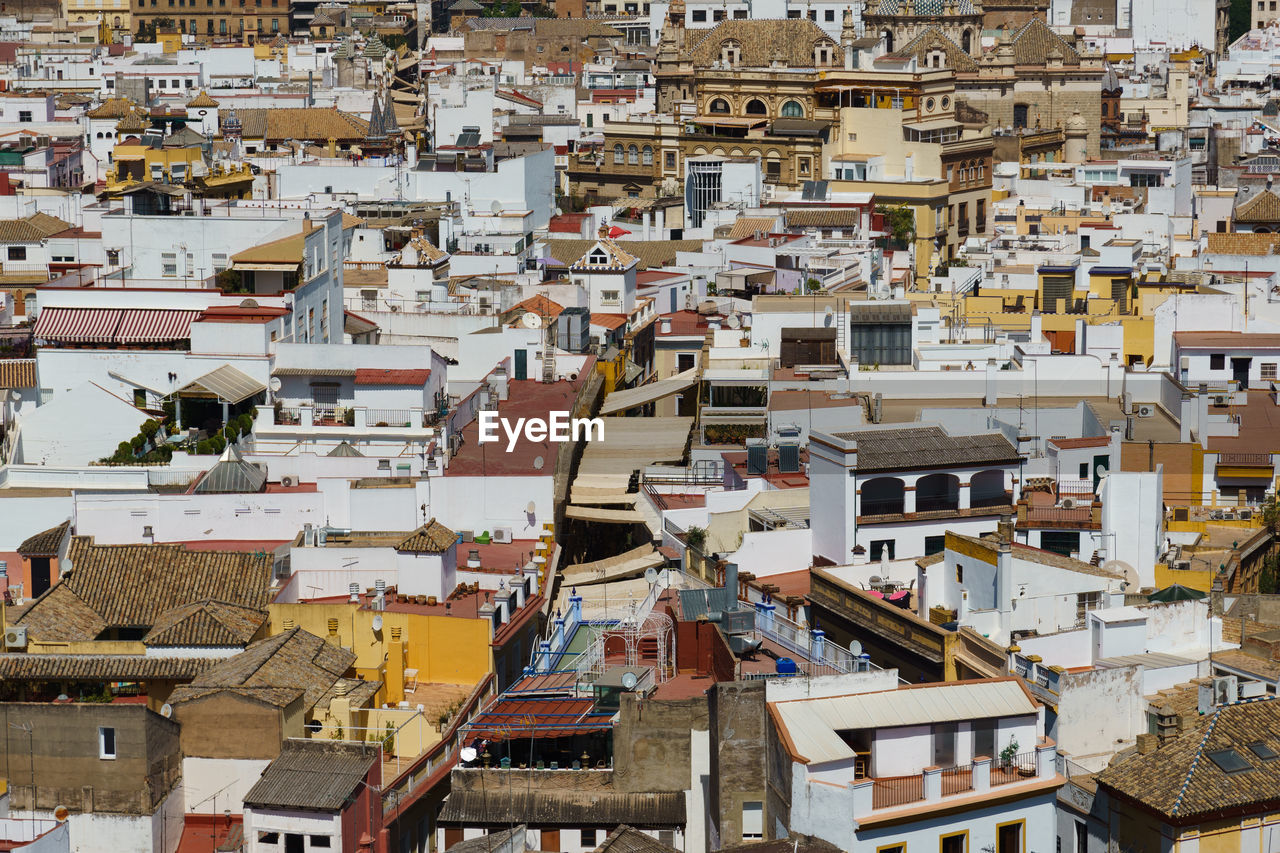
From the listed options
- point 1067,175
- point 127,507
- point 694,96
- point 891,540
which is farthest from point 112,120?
point 891,540

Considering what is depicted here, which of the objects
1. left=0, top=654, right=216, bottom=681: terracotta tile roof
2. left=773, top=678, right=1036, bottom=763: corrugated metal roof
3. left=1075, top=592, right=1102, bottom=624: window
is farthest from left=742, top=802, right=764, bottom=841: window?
left=0, top=654, right=216, bottom=681: terracotta tile roof

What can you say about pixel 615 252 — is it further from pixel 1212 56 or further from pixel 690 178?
pixel 1212 56

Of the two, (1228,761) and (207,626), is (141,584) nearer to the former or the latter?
(207,626)

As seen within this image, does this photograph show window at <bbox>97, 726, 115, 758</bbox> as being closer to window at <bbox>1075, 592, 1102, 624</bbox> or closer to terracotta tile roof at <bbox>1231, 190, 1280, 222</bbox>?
window at <bbox>1075, 592, 1102, 624</bbox>

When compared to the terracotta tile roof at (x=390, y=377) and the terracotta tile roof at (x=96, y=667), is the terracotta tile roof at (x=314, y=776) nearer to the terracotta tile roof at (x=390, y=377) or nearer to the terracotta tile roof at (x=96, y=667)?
the terracotta tile roof at (x=96, y=667)

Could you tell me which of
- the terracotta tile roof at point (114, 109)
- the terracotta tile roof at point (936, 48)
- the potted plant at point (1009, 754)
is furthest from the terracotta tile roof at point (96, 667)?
the terracotta tile roof at point (936, 48)

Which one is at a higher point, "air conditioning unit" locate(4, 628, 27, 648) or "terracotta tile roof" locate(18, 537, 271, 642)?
"terracotta tile roof" locate(18, 537, 271, 642)
